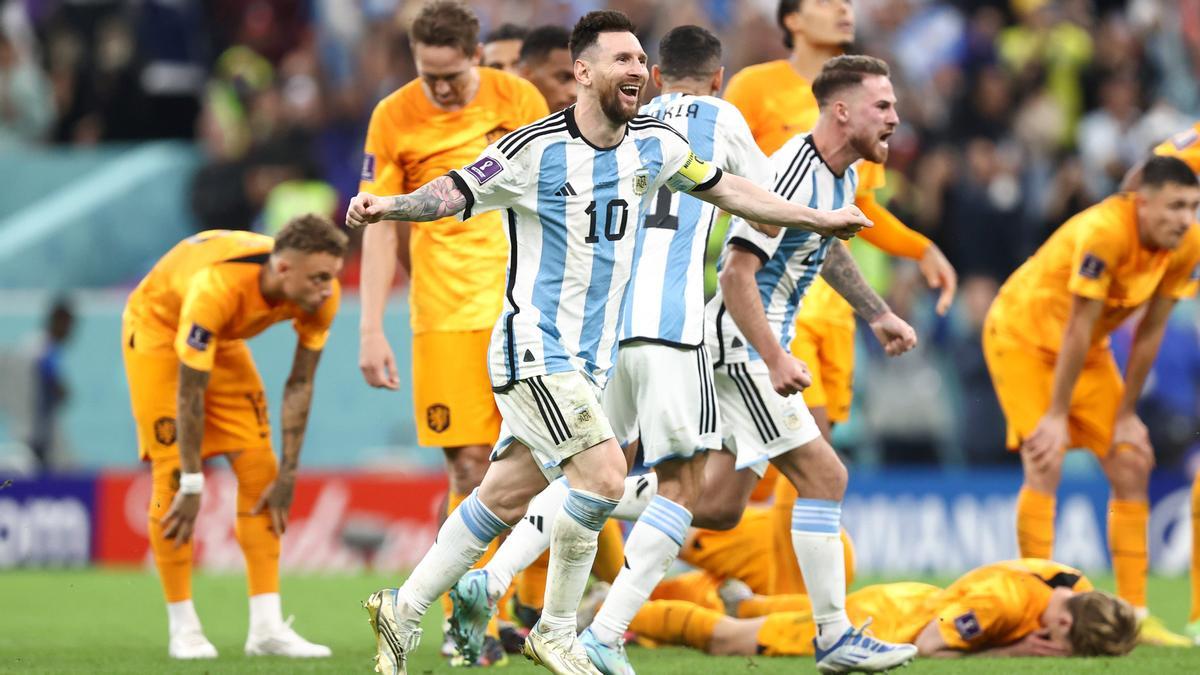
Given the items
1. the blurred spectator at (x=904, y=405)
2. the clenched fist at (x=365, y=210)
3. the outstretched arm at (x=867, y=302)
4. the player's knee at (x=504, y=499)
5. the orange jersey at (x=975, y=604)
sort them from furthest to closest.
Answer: the blurred spectator at (x=904, y=405), the orange jersey at (x=975, y=604), the outstretched arm at (x=867, y=302), the player's knee at (x=504, y=499), the clenched fist at (x=365, y=210)

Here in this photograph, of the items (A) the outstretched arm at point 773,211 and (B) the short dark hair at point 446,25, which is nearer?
(A) the outstretched arm at point 773,211

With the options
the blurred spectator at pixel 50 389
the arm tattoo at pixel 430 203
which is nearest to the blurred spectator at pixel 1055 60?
the blurred spectator at pixel 50 389

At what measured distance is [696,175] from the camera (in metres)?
7.07

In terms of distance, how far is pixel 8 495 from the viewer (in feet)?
50.7

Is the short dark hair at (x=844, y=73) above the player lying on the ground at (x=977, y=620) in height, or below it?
above

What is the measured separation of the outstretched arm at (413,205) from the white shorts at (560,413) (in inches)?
27.3

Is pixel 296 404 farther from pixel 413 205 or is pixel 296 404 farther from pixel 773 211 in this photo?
pixel 773 211

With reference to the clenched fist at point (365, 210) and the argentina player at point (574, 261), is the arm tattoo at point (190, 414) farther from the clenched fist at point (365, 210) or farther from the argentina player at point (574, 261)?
the clenched fist at point (365, 210)

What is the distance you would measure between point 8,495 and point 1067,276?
355 inches

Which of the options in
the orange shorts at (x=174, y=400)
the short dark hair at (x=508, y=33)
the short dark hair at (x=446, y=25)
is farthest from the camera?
the short dark hair at (x=508, y=33)

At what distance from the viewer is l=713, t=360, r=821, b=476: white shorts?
7.82m

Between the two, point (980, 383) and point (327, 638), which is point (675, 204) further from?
point (980, 383)

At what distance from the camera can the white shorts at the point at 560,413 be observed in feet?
22.6

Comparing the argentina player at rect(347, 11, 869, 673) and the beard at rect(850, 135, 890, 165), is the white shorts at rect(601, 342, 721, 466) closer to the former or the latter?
the argentina player at rect(347, 11, 869, 673)
